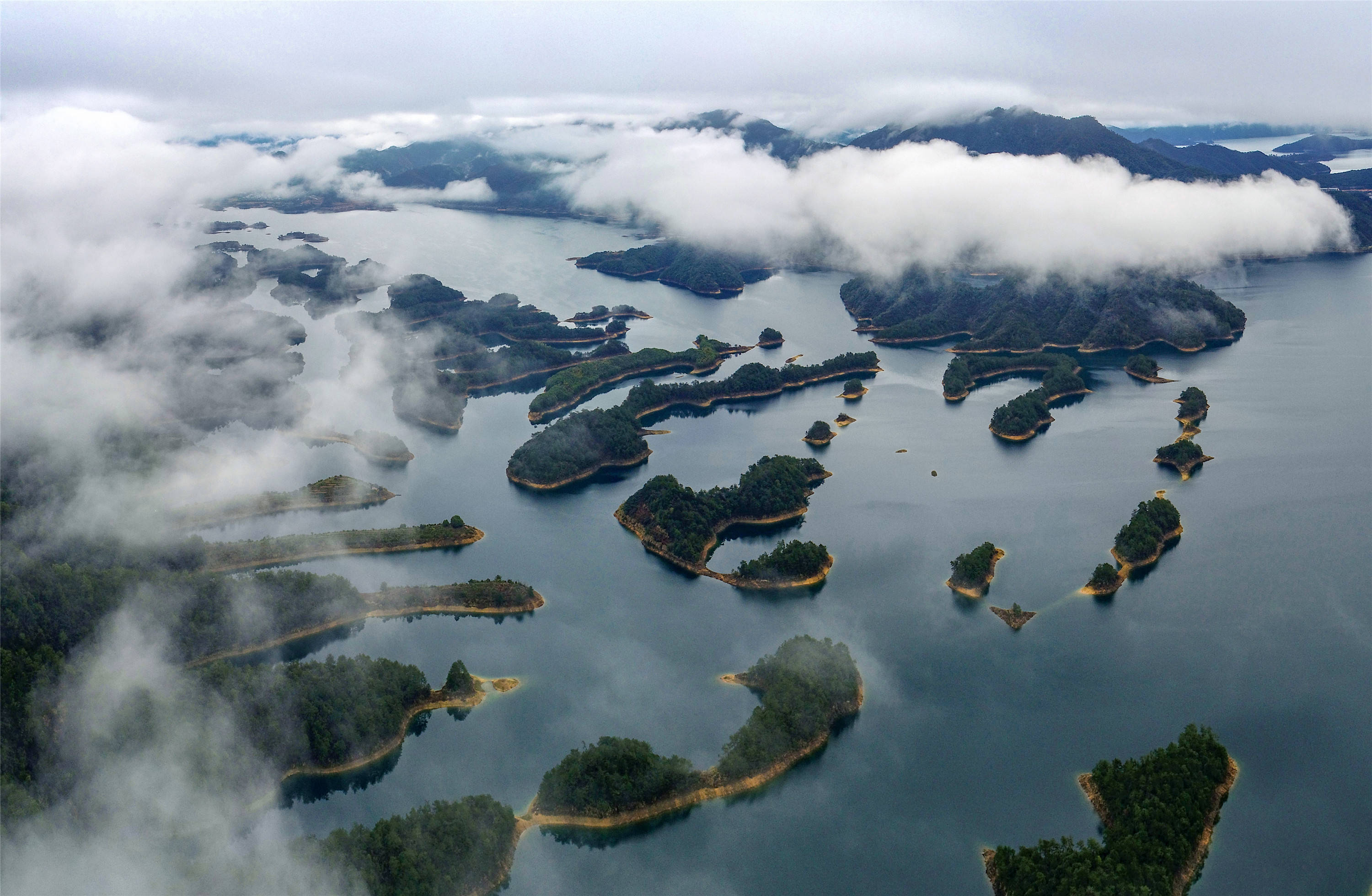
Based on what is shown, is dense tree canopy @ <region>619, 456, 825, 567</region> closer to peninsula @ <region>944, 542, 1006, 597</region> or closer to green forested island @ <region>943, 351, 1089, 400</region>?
peninsula @ <region>944, 542, 1006, 597</region>

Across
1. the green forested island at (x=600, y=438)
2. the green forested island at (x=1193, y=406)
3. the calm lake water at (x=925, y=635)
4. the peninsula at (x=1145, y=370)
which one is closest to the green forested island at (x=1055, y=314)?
the peninsula at (x=1145, y=370)

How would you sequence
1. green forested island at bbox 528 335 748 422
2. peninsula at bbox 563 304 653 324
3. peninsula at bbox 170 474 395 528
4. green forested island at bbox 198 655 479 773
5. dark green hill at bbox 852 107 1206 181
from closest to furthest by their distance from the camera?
green forested island at bbox 198 655 479 773
peninsula at bbox 170 474 395 528
green forested island at bbox 528 335 748 422
peninsula at bbox 563 304 653 324
dark green hill at bbox 852 107 1206 181

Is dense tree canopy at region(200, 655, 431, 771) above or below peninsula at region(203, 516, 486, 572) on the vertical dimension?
above

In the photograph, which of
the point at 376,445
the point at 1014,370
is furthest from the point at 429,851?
the point at 1014,370

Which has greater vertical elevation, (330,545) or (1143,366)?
(1143,366)

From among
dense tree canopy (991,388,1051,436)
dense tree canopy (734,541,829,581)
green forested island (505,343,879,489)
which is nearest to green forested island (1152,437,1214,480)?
dense tree canopy (991,388,1051,436)

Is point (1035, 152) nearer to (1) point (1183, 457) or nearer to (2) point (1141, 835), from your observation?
(1) point (1183, 457)

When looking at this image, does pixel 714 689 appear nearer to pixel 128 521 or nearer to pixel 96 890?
pixel 96 890
